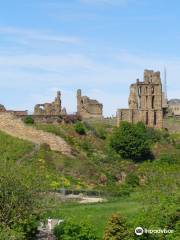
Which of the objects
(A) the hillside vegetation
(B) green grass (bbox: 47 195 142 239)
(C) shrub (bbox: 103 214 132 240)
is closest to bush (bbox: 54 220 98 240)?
(C) shrub (bbox: 103 214 132 240)

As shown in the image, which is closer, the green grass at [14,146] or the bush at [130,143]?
the green grass at [14,146]

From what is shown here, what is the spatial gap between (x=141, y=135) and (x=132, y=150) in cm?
242

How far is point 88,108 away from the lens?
97.9 metres

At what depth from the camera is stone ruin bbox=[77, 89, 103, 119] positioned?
97.2 meters

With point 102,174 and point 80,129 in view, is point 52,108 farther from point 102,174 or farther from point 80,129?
point 102,174

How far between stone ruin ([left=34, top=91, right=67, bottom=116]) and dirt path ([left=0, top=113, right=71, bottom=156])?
1609 cm

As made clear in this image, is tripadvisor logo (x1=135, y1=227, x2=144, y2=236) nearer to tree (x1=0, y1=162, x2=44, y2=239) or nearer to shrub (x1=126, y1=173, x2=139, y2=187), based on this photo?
tree (x1=0, y1=162, x2=44, y2=239)

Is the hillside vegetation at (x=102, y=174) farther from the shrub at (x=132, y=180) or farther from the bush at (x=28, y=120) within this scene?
the bush at (x=28, y=120)

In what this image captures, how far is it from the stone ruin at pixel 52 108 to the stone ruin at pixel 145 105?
24.5 ft

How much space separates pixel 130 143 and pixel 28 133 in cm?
1209

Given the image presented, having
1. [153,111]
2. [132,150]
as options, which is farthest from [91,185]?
[153,111]

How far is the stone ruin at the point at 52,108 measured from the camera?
9141cm

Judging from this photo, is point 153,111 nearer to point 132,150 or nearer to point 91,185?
point 132,150

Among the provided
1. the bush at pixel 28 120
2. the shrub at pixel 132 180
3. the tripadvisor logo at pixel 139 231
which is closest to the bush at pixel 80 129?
the bush at pixel 28 120
